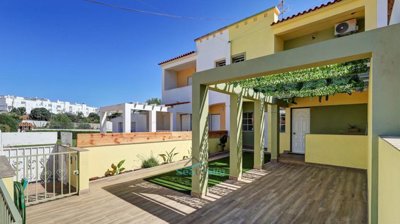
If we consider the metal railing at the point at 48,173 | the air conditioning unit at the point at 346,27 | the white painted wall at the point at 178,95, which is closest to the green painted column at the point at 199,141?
the metal railing at the point at 48,173

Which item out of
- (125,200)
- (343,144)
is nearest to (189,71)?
(343,144)

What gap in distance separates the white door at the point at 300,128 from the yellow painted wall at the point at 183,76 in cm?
817

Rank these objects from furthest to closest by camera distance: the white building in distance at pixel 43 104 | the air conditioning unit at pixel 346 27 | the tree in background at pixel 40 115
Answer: the white building in distance at pixel 43 104
the tree in background at pixel 40 115
the air conditioning unit at pixel 346 27

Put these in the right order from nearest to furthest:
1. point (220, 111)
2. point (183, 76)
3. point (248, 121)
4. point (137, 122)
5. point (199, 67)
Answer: point (248, 121)
point (199, 67)
point (220, 111)
point (183, 76)
point (137, 122)

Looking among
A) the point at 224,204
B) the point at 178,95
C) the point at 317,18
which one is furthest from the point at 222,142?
the point at 317,18

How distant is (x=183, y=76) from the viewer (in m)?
15.7

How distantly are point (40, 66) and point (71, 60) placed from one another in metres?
4.68

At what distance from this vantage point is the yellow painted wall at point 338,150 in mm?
7422

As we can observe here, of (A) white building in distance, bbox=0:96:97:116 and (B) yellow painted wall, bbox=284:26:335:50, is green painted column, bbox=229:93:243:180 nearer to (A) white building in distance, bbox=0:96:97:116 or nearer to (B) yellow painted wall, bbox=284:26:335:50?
(B) yellow painted wall, bbox=284:26:335:50

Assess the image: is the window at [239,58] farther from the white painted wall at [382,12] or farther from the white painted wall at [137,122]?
the white painted wall at [137,122]

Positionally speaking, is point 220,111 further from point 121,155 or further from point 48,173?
point 48,173

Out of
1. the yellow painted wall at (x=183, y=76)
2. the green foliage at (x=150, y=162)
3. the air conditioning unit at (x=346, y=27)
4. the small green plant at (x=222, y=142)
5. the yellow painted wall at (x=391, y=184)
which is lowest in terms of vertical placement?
the green foliage at (x=150, y=162)

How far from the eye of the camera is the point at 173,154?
28.7 ft

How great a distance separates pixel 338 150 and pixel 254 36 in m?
6.95
